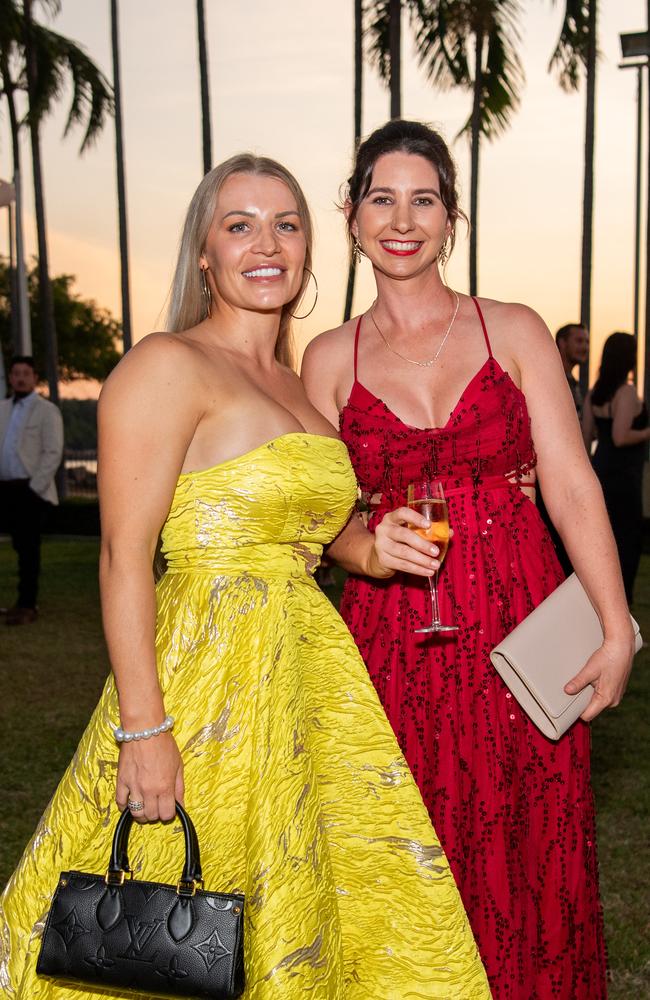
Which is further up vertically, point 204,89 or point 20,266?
point 204,89

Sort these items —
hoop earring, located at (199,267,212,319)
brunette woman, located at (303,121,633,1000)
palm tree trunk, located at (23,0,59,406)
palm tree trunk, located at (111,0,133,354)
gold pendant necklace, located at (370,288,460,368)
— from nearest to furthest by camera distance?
hoop earring, located at (199,267,212,319) < brunette woman, located at (303,121,633,1000) < gold pendant necklace, located at (370,288,460,368) < palm tree trunk, located at (111,0,133,354) < palm tree trunk, located at (23,0,59,406)

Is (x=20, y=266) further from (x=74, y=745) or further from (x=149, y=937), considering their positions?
(x=149, y=937)

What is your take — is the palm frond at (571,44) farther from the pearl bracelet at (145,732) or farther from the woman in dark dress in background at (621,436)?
the pearl bracelet at (145,732)

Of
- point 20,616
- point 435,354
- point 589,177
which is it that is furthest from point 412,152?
point 589,177

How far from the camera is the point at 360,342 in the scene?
331cm

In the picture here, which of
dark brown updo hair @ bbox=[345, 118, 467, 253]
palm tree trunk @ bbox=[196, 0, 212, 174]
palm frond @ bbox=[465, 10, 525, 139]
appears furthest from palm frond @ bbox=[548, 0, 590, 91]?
dark brown updo hair @ bbox=[345, 118, 467, 253]

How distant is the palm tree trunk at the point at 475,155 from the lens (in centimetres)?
2367

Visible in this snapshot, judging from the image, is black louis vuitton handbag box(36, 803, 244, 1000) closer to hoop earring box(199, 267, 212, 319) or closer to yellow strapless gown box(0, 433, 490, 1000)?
yellow strapless gown box(0, 433, 490, 1000)

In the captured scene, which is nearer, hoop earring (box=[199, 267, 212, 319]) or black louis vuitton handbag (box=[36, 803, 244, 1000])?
black louis vuitton handbag (box=[36, 803, 244, 1000])

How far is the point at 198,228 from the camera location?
2.76 metres

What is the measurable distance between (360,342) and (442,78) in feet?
70.1

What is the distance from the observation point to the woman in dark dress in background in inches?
365

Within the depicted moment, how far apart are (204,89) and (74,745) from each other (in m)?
17.3

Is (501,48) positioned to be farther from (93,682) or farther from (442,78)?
(93,682)
